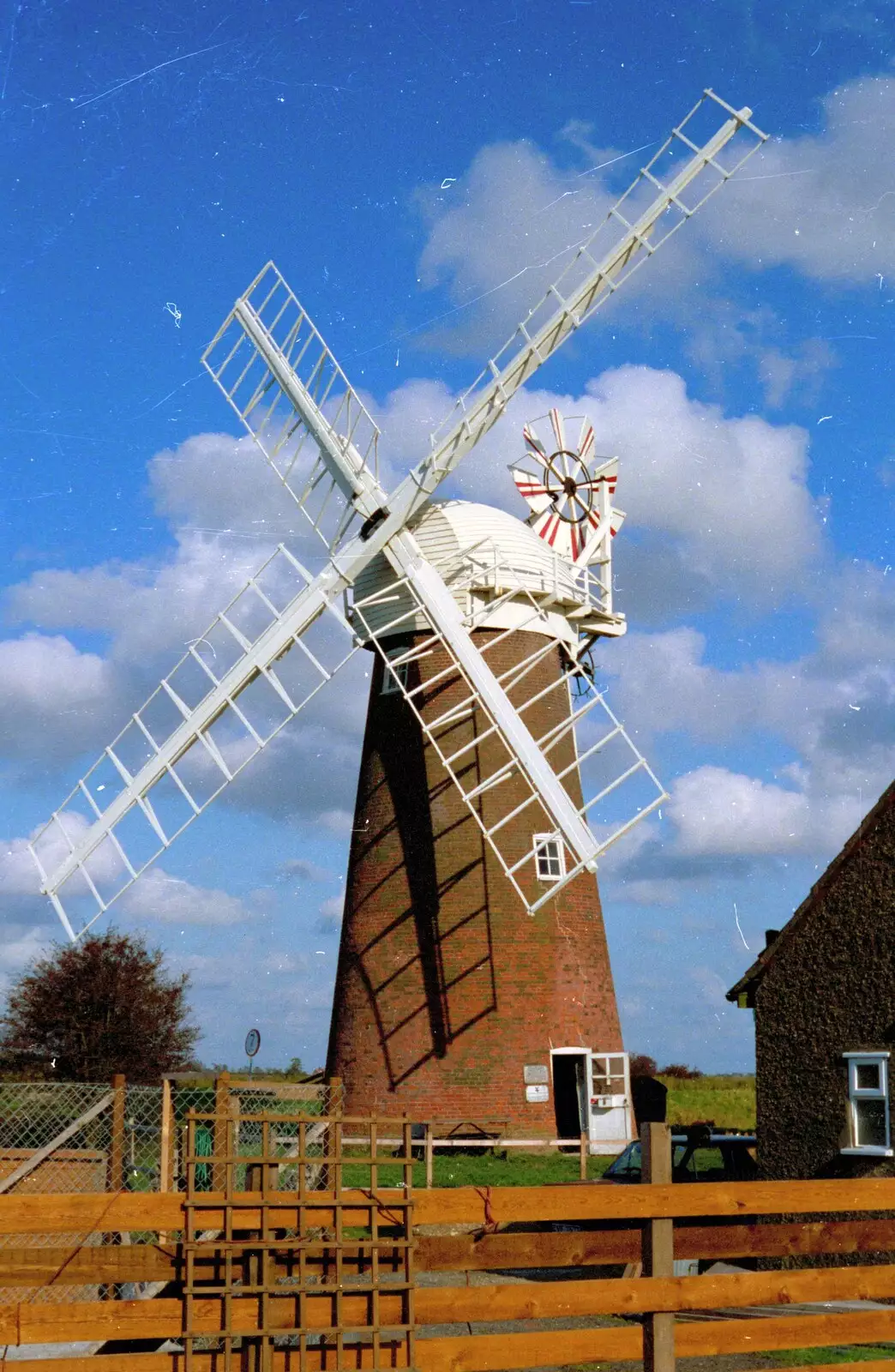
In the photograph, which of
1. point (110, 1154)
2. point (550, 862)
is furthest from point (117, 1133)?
point (550, 862)

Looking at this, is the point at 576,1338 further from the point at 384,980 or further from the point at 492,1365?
the point at 384,980

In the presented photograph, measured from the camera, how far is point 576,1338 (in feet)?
23.6

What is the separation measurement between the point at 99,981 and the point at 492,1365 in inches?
1060

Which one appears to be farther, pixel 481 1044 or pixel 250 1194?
pixel 481 1044

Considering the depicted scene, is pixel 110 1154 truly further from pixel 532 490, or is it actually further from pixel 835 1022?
pixel 532 490

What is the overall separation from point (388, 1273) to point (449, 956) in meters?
17.7

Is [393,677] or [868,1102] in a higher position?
[393,677]

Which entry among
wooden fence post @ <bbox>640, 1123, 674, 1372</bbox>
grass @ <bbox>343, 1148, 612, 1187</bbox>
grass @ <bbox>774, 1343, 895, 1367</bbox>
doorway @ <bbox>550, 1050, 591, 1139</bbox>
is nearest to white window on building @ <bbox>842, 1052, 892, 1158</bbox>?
grass @ <bbox>774, 1343, 895, 1367</bbox>

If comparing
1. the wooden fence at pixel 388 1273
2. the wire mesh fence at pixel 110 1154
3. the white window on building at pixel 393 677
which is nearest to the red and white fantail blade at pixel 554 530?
the white window on building at pixel 393 677

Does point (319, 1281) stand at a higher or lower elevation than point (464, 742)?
lower

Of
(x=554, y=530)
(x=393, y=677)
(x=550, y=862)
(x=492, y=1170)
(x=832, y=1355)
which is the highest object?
(x=554, y=530)

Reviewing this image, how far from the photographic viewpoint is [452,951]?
82.4 feet

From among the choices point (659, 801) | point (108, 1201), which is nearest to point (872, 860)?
point (659, 801)

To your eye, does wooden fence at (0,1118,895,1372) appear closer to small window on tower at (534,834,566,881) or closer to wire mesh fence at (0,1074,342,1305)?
wire mesh fence at (0,1074,342,1305)
